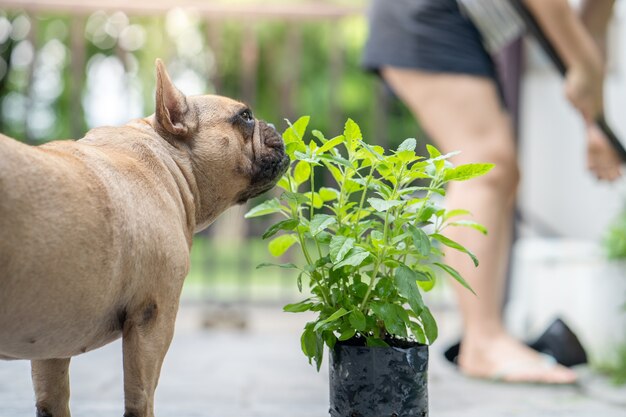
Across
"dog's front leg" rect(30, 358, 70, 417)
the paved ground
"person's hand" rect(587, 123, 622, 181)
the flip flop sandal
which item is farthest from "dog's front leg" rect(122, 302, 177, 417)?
"person's hand" rect(587, 123, 622, 181)

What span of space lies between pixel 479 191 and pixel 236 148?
1.47 m

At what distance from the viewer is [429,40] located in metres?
2.95

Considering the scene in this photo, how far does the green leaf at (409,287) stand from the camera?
1439 mm

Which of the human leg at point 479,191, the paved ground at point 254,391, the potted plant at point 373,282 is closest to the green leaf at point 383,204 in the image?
the potted plant at point 373,282

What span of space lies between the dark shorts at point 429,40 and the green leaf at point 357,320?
1.63 m

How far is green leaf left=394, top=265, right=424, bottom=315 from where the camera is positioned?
144cm

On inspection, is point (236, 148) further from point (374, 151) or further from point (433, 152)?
point (433, 152)

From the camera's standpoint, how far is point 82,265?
1.25 m

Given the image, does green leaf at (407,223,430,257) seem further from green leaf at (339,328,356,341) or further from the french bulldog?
the french bulldog

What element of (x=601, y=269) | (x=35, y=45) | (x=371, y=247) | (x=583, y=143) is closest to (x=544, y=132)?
(x=583, y=143)

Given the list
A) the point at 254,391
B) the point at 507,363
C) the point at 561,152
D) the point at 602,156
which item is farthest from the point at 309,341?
the point at 561,152

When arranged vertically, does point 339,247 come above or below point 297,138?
below

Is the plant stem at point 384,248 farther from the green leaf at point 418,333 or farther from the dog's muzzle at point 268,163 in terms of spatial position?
the dog's muzzle at point 268,163

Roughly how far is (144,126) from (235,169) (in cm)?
19
